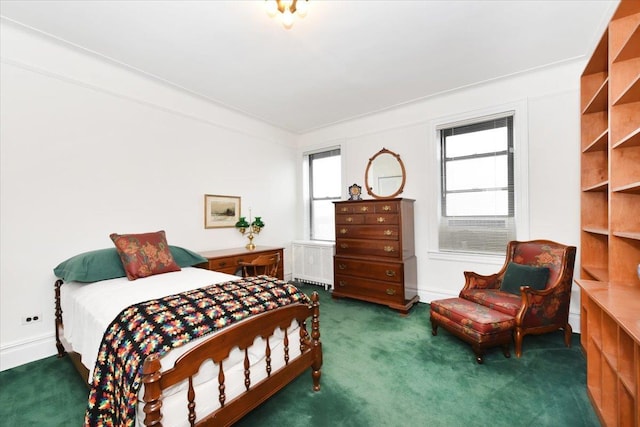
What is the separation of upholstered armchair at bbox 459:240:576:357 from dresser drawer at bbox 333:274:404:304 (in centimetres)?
83

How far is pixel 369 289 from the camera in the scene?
3.78m

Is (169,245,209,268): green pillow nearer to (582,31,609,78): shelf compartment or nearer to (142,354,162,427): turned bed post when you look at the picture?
(142,354,162,427): turned bed post

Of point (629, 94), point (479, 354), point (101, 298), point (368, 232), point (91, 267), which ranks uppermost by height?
point (629, 94)

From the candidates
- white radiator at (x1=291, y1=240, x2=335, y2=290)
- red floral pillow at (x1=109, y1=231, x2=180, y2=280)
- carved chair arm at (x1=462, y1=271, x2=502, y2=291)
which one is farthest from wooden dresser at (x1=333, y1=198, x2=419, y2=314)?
red floral pillow at (x1=109, y1=231, x2=180, y2=280)

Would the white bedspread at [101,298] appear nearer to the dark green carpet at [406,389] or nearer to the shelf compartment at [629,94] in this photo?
the dark green carpet at [406,389]

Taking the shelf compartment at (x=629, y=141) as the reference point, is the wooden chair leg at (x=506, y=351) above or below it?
below

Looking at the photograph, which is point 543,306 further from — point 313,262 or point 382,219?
point 313,262

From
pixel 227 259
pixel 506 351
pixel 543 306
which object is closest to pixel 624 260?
pixel 543 306

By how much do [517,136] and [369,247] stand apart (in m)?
2.25

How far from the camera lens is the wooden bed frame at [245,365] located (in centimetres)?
116

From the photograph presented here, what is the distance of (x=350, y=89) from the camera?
3.61 metres

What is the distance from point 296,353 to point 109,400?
3.49ft

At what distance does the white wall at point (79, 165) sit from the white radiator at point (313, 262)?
1541mm

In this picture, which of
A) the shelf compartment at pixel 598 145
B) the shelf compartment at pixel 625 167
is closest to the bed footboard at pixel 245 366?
the shelf compartment at pixel 625 167
